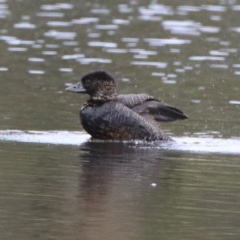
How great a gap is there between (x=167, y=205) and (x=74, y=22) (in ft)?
48.3

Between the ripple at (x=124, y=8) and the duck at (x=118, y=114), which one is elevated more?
the duck at (x=118, y=114)

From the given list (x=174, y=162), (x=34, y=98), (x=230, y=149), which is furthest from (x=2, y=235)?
(x=34, y=98)

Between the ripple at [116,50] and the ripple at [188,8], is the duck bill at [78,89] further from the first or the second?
the ripple at [188,8]

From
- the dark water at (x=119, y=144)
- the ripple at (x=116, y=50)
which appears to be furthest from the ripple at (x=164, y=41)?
the ripple at (x=116, y=50)

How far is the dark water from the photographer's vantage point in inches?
338

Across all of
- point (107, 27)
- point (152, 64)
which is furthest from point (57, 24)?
point (152, 64)

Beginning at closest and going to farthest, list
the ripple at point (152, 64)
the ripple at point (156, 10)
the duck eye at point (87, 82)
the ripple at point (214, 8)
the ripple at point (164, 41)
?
1. the duck eye at point (87, 82)
2. the ripple at point (152, 64)
3. the ripple at point (164, 41)
4. the ripple at point (156, 10)
5. the ripple at point (214, 8)

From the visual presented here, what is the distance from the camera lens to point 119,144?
12.9 metres

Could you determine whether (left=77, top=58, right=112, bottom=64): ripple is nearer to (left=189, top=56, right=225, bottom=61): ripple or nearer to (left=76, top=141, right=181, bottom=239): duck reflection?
(left=189, top=56, right=225, bottom=61): ripple

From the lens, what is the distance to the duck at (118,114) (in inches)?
511

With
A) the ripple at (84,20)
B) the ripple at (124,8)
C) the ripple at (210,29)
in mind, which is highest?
the ripple at (84,20)

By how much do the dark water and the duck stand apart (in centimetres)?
22

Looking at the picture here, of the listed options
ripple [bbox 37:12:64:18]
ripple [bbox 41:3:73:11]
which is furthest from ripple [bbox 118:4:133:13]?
ripple [bbox 37:12:64:18]

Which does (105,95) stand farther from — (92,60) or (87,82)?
(92,60)
